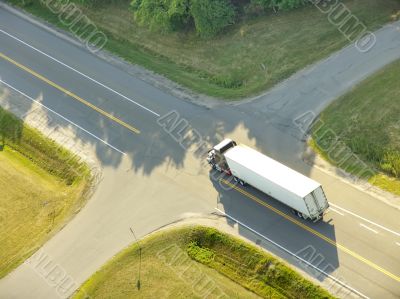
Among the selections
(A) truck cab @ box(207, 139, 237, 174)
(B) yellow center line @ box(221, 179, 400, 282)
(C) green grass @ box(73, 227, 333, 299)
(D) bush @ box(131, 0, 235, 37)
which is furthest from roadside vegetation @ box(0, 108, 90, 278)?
(D) bush @ box(131, 0, 235, 37)

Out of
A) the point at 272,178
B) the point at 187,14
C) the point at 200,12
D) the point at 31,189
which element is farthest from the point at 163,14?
the point at 272,178

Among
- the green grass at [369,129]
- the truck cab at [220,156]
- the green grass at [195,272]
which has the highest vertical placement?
the green grass at [369,129]

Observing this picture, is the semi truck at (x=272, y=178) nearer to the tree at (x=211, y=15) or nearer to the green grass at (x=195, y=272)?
the green grass at (x=195, y=272)

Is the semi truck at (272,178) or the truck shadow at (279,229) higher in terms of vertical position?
the semi truck at (272,178)

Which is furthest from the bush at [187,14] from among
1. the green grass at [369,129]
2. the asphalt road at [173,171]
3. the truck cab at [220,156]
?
the truck cab at [220,156]

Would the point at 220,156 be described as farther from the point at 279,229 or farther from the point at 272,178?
the point at 279,229

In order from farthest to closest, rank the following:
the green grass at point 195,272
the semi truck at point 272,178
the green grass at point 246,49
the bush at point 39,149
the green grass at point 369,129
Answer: the green grass at point 246,49 < the bush at point 39,149 < the green grass at point 369,129 < the semi truck at point 272,178 < the green grass at point 195,272
